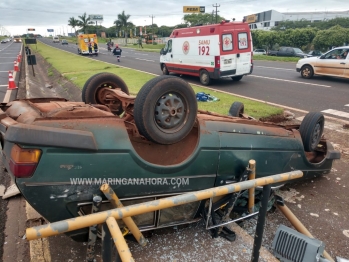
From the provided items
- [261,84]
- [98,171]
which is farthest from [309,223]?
[261,84]

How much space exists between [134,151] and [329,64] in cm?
1318

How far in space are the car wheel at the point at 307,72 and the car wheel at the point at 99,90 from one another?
41.6ft

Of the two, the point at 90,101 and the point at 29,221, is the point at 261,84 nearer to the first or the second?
the point at 90,101

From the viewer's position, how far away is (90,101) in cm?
349

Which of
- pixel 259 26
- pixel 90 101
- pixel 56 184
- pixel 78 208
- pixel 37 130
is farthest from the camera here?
pixel 259 26

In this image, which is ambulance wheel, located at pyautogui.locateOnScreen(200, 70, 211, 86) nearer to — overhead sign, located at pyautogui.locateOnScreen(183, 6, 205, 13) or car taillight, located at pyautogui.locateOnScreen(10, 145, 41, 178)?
car taillight, located at pyautogui.locateOnScreen(10, 145, 41, 178)

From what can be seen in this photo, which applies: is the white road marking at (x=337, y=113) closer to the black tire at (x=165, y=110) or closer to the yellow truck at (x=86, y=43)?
the black tire at (x=165, y=110)

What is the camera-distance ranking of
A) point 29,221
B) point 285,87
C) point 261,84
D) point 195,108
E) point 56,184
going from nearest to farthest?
point 56,184, point 195,108, point 29,221, point 285,87, point 261,84

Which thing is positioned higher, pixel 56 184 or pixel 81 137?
pixel 81 137

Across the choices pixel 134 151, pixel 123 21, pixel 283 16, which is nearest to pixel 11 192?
pixel 134 151

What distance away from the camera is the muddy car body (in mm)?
2004

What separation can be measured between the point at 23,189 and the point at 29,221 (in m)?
1.45

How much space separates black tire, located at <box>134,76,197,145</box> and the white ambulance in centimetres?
968

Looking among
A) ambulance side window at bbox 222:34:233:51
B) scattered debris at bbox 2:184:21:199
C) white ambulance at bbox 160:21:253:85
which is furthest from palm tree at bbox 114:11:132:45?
scattered debris at bbox 2:184:21:199
